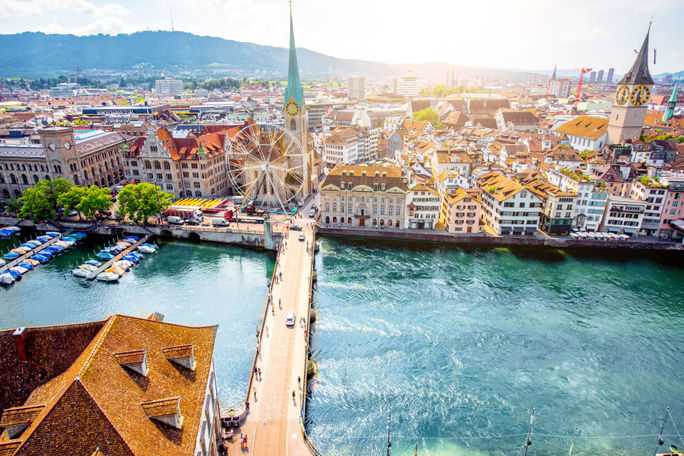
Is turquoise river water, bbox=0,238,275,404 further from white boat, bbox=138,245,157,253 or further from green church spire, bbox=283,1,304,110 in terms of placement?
green church spire, bbox=283,1,304,110

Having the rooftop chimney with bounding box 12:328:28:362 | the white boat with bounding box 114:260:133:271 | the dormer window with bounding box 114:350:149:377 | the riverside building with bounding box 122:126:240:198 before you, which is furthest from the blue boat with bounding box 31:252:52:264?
the dormer window with bounding box 114:350:149:377

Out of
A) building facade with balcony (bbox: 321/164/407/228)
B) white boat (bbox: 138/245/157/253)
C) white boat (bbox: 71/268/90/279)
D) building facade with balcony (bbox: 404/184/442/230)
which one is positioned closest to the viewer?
white boat (bbox: 71/268/90/279)

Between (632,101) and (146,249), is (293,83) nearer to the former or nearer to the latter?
(146,249)

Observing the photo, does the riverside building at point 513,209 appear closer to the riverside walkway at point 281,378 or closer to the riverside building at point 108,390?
the riverside walkway at point 281,378

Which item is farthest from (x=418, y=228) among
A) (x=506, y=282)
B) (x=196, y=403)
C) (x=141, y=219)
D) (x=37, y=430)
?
(x=37, y=430)

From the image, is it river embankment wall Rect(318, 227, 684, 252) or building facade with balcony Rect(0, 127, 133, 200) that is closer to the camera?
river embankment wall Rect(318, 227, 684, 252)

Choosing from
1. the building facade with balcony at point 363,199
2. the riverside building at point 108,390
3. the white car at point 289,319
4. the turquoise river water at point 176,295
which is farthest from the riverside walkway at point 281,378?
the building facade with balcony at point 363,199
